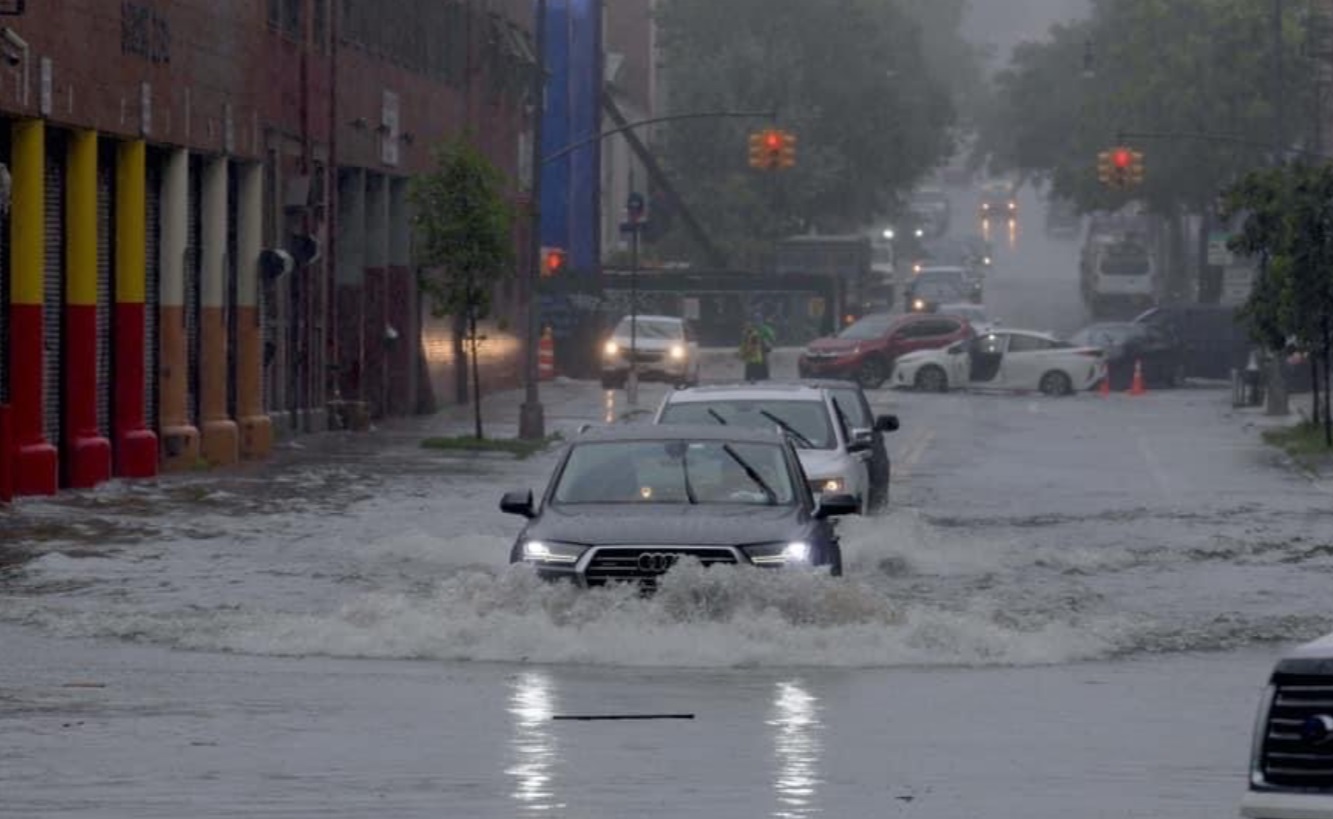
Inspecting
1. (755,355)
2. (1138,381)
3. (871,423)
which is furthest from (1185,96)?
(871,423)

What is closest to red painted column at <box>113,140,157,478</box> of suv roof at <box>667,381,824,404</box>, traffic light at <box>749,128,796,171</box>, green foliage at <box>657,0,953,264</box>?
suv roof at <box>667,381,824,404</box>

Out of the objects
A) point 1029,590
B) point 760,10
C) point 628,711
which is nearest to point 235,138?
point 1029,590

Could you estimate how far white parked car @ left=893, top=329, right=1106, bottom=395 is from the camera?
71438mm

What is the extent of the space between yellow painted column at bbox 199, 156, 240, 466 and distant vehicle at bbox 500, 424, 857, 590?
2247 centimetres

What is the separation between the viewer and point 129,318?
3819 centimetres

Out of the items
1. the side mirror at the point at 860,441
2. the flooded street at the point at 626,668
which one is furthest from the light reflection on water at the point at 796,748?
the side mirror at the point at 860,441

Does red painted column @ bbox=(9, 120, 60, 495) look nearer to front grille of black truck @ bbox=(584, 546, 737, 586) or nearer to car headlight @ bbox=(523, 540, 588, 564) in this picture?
car headlight @ bbox=(523, 540, 588, 564)

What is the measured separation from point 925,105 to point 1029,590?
10228 centimetres

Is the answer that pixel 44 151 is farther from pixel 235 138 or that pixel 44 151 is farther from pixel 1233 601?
pixel 1233 601

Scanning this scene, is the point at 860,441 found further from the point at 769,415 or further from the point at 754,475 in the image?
the point at 754,475

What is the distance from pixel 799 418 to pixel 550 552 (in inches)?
417

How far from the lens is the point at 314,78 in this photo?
48.7 metres

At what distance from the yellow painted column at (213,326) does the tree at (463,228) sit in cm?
629

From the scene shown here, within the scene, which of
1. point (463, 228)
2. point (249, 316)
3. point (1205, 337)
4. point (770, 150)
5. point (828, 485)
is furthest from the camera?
point (1205, 337)
